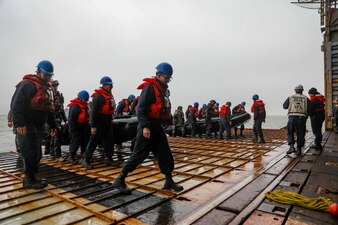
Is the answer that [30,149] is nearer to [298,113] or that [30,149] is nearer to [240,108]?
[298,113]

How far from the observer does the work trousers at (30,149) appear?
3557 millimetres

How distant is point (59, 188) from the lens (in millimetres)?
3523

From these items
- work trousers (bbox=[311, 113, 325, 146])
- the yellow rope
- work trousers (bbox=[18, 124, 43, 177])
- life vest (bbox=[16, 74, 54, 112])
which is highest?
life vest (bbox=[16, 74, 54, 112])

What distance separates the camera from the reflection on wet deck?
2.47m

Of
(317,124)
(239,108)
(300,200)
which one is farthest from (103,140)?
(239,108)

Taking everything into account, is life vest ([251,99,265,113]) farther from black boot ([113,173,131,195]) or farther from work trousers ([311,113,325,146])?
black boot ([113,173,131,195])

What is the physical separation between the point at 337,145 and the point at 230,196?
573 centimetres

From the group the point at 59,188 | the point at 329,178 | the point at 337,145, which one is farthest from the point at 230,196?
the point at 337,145

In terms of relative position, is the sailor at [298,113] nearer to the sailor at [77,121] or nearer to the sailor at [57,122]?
the sailor at [77,121]

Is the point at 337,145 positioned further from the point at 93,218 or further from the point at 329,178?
the point at 93,218

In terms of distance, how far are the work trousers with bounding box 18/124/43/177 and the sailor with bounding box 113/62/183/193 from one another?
1.40 meters

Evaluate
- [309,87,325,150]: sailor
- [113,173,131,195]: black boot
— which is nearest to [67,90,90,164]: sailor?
[113,173,131,195]: black boot

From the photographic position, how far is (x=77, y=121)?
18.7 ft

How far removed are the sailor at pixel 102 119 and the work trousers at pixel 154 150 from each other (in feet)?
6.40
